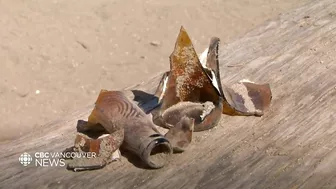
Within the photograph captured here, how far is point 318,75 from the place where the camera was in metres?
1.46

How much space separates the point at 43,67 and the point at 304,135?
2221mm

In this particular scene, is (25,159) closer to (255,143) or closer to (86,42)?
(255,143)

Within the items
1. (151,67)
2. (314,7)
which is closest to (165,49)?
(151,67)

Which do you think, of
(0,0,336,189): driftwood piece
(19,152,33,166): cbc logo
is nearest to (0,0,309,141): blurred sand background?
(0,0,336,189): driftwood piece

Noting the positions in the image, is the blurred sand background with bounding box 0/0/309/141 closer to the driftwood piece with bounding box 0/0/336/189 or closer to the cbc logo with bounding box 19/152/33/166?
the driftwood piece with bounding box 0/0/336/189

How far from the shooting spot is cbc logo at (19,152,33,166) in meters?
1.11

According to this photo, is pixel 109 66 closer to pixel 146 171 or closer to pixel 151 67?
pixel 151 67

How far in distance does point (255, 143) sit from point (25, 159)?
0.43 m

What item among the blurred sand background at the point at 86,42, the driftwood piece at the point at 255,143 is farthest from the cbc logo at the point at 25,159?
the blurred sand background at the point at 86,42

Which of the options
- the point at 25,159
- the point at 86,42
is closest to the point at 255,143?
the point at 25,159

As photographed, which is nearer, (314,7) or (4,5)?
(314,7)

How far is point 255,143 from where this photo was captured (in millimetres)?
1188

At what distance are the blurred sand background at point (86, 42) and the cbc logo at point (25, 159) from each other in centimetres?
170

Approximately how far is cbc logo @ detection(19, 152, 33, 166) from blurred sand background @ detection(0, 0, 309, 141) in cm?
170
